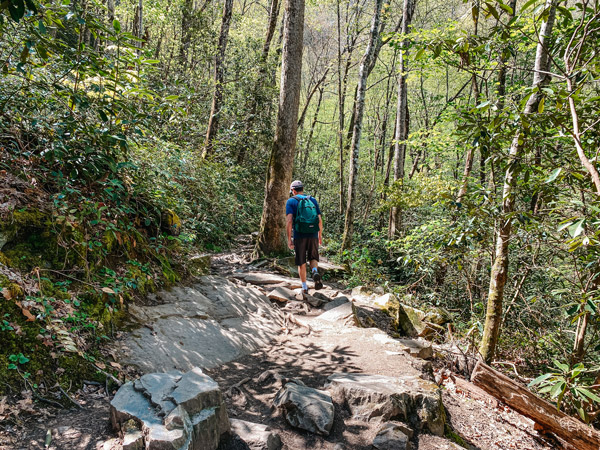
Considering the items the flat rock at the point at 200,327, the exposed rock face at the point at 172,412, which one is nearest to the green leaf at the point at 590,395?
the exposed rock face at the point at 172,412

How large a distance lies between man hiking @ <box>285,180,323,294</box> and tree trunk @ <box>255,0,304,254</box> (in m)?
1.79

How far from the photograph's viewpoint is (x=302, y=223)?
23.0ft

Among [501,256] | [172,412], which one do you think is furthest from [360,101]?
[172,412]

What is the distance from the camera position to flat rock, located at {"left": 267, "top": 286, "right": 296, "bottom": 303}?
276 inches

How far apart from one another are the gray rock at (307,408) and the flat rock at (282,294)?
3.38 metres

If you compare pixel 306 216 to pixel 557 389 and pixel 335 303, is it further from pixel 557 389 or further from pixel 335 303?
pixel 557 389

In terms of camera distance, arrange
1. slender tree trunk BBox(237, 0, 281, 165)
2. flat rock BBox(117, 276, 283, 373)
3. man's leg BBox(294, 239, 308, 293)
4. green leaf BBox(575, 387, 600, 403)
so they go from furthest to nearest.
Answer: slender tree trunk BBox(237, 0, 281, 165), man's leg BBox(294, 239, 308, 293), flat rock BBox(117, 276, 283, 373), green leaf BBox(575, 387, 600, 403)

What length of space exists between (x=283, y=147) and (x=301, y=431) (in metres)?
6.78

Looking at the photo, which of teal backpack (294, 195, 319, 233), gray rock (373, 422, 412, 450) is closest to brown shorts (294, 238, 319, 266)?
teal backpack (294, 195, 319, 233)

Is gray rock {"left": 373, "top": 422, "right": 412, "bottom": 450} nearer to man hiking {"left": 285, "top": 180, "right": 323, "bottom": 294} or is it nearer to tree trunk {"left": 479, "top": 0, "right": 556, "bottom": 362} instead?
tree trunk {"left": 479, "top": 0, "right": 556, "bottom": 362}

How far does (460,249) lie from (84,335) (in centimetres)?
523

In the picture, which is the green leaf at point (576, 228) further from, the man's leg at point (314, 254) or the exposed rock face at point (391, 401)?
the man's leg at point (314, 254)

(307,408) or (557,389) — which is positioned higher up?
(557,389)

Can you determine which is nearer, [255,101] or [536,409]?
[536,409]
